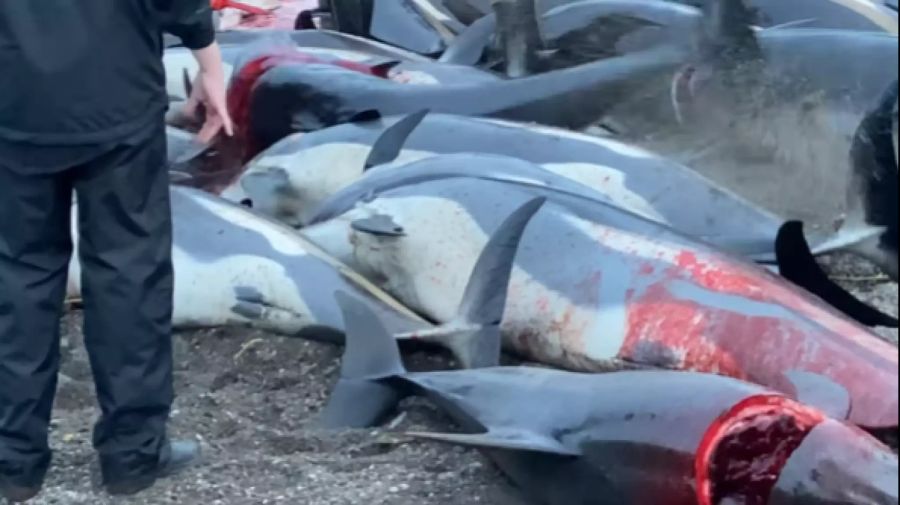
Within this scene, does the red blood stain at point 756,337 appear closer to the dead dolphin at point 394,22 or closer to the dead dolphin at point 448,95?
the dead dolphin at point 448,95

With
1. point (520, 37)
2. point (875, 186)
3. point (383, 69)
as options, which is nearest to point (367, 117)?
point (383, 69)

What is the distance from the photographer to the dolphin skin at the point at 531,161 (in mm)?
5844

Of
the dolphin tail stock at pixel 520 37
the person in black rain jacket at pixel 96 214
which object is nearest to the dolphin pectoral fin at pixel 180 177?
the dolphin tail stock at pixel 520 37

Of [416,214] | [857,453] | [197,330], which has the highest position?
[857,453]

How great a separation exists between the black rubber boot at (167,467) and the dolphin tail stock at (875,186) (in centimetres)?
246

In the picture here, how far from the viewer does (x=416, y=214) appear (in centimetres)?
580

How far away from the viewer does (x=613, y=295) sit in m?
5.08

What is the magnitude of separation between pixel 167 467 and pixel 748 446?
5.88 feet

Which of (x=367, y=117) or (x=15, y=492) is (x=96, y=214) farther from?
(x=367, y=117)

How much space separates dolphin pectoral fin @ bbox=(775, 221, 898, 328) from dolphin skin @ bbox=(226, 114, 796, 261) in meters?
0.40

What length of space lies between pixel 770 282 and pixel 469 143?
6.56ft

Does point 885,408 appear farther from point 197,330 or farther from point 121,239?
point 197,330

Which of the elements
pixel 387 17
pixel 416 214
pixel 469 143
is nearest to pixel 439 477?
pixel 416 214

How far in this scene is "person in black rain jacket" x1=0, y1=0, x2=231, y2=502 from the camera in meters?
3.95
